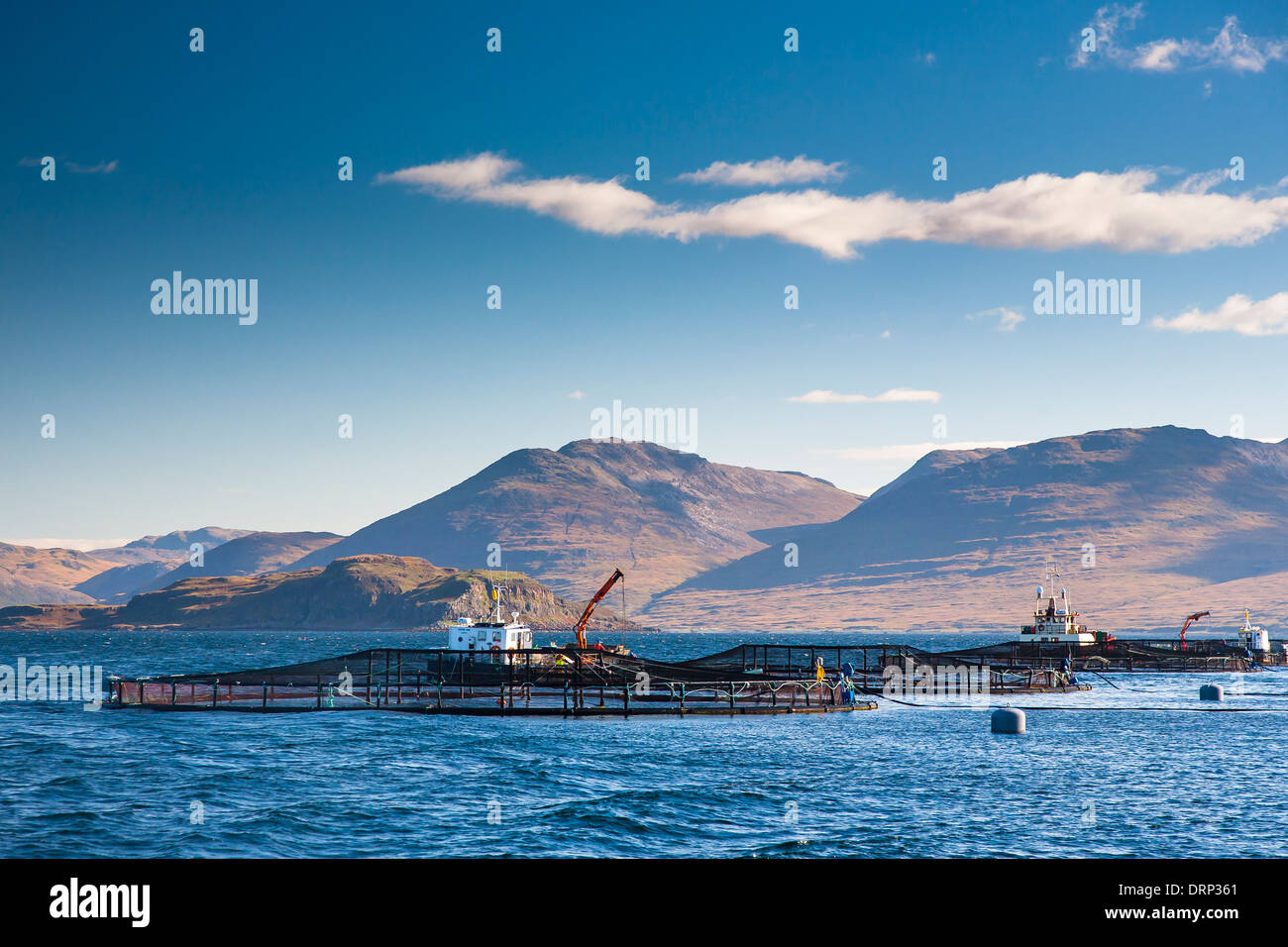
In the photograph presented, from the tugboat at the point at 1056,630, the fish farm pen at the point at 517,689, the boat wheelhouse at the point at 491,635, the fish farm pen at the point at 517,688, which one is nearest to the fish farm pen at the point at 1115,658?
the tugboat at the point at 1056,630

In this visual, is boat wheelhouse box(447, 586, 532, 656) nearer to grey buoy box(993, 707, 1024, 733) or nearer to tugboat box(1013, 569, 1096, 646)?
grey buoy box(993, 707, 1024, 733)

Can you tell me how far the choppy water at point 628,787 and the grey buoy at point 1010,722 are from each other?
1.22m

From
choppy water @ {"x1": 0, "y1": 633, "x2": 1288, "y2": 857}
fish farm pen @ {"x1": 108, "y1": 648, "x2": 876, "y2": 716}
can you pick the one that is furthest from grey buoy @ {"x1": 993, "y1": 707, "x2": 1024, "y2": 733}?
fish farm pen @ {"x1": 108, "y1": 648, "x2": 876, "y2": 716}

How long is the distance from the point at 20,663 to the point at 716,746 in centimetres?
14000

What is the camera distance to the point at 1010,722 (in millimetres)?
69500

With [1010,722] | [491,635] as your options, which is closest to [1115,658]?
[1010,722]

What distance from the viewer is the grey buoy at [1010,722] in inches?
2729

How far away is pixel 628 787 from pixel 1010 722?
33.5m

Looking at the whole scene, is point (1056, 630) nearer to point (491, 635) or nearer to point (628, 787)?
point (491, 635)

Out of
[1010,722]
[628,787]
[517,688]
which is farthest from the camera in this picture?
[517,688]

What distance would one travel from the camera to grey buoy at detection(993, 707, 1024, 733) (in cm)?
6931

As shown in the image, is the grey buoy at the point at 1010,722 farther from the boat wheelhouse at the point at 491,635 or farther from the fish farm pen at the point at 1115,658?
the fish farm pen at the point at 1115,658

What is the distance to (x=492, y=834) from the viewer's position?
3694cm
